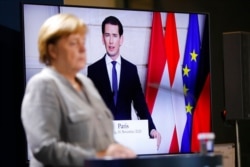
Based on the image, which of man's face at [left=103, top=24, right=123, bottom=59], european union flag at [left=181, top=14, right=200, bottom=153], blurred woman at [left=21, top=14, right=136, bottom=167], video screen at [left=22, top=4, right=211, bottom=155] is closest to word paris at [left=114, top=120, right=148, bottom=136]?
video screen at [left=22, top=4, right=211, bottom=155]

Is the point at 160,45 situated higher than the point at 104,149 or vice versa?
the point at 160,45

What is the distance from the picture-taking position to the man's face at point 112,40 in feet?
12.4

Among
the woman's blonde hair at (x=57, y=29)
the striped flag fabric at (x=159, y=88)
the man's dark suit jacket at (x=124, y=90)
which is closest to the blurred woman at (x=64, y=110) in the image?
the woman's blonde hair at (x=57, y=29)

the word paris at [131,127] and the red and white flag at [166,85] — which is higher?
the red and white flag at [166,85]

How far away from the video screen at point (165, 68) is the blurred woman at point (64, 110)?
2.05 meters

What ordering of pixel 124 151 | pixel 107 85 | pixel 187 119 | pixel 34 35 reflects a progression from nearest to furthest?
pixel 124 151 → pixel 34 35 → pixel 107 85 → pixel 187 119

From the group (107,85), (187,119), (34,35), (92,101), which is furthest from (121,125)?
(92,101)

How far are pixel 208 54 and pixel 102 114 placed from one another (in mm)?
2592

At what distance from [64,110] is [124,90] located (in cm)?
224

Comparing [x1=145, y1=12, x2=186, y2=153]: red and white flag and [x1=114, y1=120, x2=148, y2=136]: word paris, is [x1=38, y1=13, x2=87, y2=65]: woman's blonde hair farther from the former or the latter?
[x1=145, y1=12, x2=186, y2=153]: red and white flag

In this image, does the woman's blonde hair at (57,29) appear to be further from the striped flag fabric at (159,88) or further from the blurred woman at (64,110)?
the striped flag fabric at (159,88)

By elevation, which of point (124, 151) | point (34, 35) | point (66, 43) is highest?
point (34, 35)

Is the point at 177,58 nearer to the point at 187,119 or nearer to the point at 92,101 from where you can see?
the point at 187,119

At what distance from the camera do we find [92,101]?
1661mm
